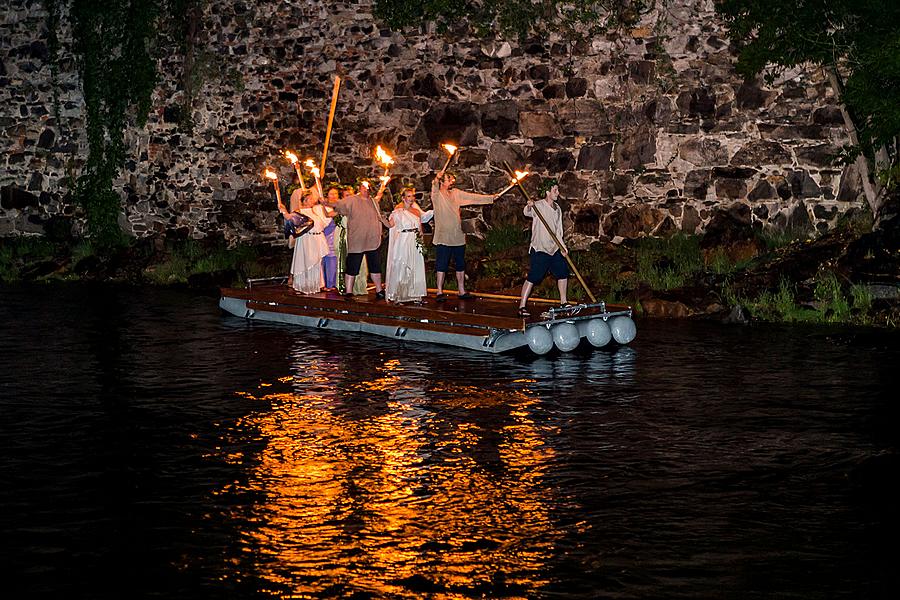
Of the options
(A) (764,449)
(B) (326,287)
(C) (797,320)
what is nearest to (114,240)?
(B) (326,287)

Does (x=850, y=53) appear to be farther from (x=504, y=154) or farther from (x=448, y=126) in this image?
(x=448, y=126)

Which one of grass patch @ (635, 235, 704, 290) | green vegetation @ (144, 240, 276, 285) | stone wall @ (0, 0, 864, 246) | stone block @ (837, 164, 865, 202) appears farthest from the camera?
green vegetation @ (144, 240, 276, 285)

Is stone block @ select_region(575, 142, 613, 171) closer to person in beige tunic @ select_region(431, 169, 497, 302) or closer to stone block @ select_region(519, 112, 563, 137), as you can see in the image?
stone block @ select_region(519, 112, 563, 137)

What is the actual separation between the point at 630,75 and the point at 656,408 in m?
12.4

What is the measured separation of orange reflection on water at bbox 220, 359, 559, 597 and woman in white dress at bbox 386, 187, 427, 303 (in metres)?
5.26

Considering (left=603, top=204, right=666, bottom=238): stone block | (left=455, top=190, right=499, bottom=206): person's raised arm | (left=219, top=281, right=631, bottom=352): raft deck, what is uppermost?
(left=455, top=190, right=499, bottom=206): person's raised arm

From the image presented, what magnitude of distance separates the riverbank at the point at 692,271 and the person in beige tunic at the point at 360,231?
3198mm

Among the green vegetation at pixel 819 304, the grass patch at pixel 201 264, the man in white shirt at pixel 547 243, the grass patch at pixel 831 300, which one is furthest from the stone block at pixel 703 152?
the grass patch at pixel 201 264

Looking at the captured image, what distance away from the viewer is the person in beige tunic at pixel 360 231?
19.1 metres

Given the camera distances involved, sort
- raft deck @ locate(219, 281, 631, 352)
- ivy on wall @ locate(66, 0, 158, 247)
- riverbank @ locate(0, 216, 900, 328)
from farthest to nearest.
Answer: ivy on wall @ locate(66, 0, 158, 247) → riverbank @ locate(0, 216, 900, 328) → raft deck @ locate(219, 281, 631, 352)

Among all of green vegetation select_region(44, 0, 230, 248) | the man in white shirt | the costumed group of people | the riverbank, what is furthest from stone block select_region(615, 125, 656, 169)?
green vegetation select_region(44, 0, 230, 248)

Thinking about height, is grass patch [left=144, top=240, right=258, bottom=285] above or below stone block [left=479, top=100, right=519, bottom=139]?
below

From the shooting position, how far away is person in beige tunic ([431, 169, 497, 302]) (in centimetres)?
1873

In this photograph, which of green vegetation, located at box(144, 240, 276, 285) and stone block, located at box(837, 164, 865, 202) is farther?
green vegetation, located at box(144, 240, 276, 285)
